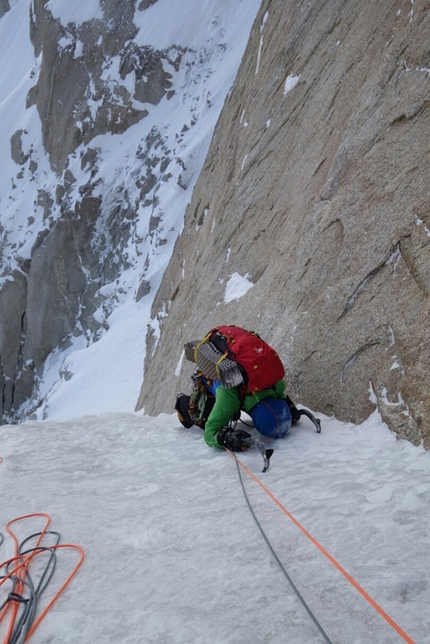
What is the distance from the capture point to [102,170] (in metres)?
31.6

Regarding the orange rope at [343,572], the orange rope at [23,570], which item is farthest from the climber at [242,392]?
the orange rope at [23,570]

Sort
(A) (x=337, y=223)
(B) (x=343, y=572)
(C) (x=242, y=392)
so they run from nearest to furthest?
1. (B) (x=343, y=572)
2. (C) (x=242, y=392)
3. (A) (x=337, y=223)

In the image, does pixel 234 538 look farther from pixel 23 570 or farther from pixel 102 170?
pixel 102 170

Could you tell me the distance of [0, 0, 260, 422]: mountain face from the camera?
26812 millimetres

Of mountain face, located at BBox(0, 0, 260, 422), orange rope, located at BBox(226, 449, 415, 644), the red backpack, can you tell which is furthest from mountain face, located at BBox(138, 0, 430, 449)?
mountain face, located at BBox(0, 0, 260, 422)

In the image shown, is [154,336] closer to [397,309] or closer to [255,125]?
[255,125]

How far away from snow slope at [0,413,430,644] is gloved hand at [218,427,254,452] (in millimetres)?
113

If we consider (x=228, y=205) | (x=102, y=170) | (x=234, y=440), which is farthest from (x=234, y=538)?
(x=102, y=170)

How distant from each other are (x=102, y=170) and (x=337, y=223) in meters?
Result: 28.6

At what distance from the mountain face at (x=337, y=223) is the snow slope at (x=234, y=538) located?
0.59 m

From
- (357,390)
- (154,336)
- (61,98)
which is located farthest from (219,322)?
(61,98)

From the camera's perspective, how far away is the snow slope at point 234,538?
7.33ft

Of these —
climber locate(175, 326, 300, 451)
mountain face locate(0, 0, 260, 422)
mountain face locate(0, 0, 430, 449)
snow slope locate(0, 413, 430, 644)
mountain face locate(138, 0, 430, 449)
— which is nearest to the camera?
snow slope locate(0, 413, 430, 644)

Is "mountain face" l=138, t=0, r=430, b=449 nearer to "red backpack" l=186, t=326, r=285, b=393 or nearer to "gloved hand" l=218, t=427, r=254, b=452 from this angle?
"red backpack" l=186, t=326, r=285, b=393
